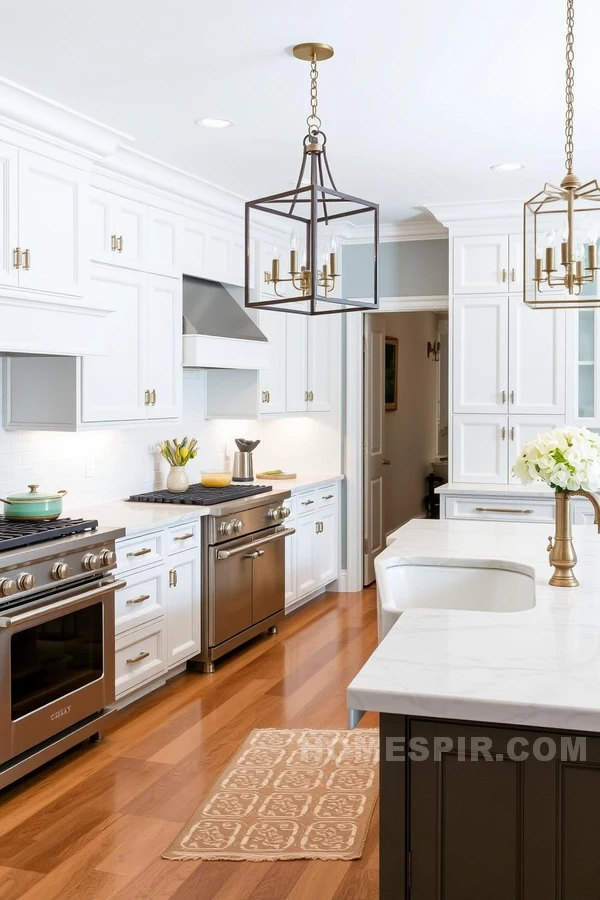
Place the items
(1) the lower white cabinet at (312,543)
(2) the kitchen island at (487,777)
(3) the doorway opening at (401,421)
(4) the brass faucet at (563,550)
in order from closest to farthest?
(2) the kitchen island at (487,777) → (4) the brass faucet at (563,550) → (1) the lower white cabinet at (312,543) → (3) the doorway opening at (401,421)

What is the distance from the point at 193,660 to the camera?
185 inches

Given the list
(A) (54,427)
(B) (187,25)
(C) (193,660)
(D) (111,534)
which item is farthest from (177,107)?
(C) (193,660)

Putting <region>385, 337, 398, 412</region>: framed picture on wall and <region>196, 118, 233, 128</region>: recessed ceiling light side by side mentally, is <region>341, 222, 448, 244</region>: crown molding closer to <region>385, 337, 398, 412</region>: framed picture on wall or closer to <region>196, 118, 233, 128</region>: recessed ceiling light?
<region>385, 337, 398, 412</region>: framed picture on wall

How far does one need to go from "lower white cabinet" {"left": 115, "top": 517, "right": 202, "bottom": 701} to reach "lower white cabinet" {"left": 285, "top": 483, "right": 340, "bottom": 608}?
1289 millimetres

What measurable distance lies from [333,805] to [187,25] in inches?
106

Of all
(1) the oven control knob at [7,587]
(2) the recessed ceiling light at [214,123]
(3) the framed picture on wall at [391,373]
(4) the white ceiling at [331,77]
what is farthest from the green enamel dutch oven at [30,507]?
(3) the framed picture on wall at [391,373]

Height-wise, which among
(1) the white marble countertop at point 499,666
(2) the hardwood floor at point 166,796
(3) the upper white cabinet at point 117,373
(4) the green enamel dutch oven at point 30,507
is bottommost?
(2) the hardwood floor at point 166,796

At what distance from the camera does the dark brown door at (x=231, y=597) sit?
4684 millimetres

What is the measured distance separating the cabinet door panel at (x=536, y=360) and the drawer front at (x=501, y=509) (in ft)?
1.97

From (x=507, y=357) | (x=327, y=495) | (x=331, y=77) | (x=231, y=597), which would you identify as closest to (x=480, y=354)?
(x=507, y=357)

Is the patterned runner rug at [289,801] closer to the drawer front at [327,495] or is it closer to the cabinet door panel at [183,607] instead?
the cabinet door panel at [183,607]

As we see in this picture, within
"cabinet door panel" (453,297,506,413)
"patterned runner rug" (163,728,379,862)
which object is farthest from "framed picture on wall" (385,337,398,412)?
"patterned runner rug" (163,728,379,862)

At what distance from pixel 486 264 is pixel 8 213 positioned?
3.24 meters

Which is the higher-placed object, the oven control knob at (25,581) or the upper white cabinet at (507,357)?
the upper white cabinet at (507,357)
